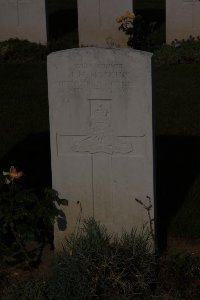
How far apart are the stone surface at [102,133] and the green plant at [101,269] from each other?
0.42 metres

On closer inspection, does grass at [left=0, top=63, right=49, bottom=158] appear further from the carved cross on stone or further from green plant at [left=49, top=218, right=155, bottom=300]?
green plant at [left=49, top=218, right=155, bottom=300]

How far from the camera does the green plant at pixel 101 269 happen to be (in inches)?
215

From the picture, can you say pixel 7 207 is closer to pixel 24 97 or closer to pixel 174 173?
pixel 174 173

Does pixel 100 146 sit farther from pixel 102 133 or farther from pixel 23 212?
pixel 23 212

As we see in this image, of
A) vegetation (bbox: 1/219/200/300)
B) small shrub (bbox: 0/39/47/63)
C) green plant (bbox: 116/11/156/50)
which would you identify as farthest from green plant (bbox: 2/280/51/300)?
green plant (bbox: 116/11/156/50)

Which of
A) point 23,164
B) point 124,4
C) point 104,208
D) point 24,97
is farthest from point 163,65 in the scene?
point 104,208

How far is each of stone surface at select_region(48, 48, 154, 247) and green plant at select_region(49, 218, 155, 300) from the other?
417mm

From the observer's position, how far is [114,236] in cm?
623

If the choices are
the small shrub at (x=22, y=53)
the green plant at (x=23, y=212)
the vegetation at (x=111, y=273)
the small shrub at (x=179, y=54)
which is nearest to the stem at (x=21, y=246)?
the green plant at (x=23, y=212)

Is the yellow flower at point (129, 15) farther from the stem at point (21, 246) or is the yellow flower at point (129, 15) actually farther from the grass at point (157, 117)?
the stem at point (21, 246)

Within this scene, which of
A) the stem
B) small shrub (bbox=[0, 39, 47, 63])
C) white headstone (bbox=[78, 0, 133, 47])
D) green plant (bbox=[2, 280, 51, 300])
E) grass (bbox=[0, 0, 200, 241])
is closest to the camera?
green plant (bbox=[2, 280, 51, 300])

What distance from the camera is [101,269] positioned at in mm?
5523

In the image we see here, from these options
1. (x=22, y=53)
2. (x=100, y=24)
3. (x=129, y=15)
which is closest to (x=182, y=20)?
(x=129, y=15)

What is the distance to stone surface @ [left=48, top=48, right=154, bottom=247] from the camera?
19.5ft
